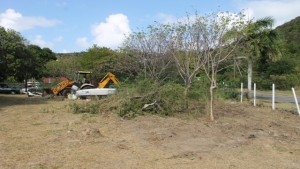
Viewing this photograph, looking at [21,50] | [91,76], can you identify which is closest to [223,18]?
[21,50]

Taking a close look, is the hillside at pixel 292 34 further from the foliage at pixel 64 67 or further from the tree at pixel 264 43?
the tree at pixel 264 43

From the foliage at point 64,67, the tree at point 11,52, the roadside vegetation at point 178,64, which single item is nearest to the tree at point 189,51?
the roadside vegetation at point 178,64

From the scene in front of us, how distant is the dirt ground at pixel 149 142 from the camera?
7953 millimetres

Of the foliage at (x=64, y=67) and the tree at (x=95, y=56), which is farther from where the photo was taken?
the foliage at (x=64, y=67)

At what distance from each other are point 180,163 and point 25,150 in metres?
3.43

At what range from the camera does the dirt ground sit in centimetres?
795

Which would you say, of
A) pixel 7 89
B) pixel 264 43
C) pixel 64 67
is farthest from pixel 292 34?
pixel 264 43

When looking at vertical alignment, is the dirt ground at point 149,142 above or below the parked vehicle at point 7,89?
below

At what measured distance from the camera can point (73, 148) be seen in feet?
30.1

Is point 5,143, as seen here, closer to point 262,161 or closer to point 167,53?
point 262,161

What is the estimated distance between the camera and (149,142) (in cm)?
1006

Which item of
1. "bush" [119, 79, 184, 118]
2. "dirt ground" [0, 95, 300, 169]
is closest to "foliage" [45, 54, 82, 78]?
"bush" [119, 79, 184, 118]

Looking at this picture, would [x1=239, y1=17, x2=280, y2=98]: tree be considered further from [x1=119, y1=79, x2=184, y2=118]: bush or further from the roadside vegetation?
[x1=119, y1=79, x2=184, y2=118]: bush

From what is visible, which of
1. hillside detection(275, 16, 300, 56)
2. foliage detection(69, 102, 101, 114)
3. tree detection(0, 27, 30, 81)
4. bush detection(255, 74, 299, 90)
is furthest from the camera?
hillside detection(275, 16, 300, 56)
